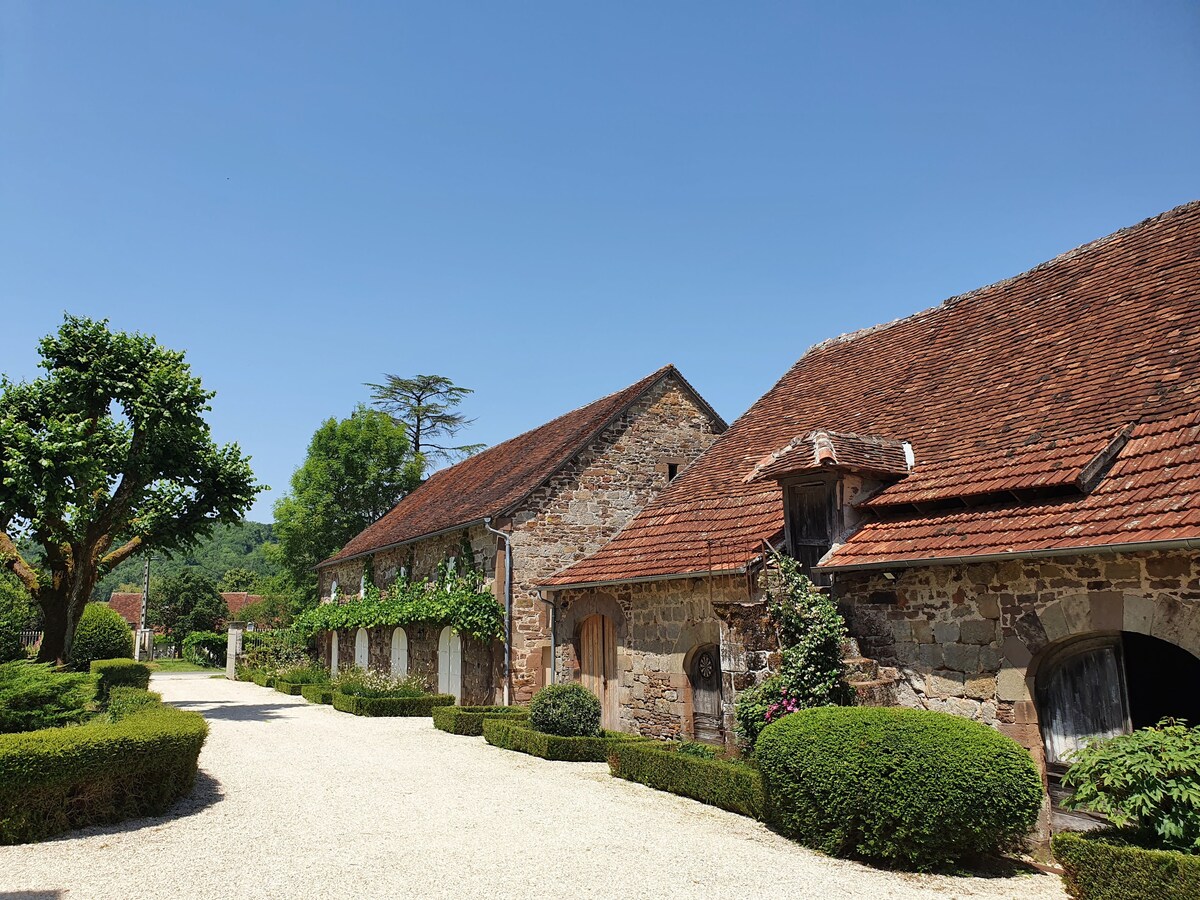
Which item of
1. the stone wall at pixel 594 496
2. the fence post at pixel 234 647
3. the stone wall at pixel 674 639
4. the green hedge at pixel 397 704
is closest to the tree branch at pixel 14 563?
the green hedge at pixel 397 704

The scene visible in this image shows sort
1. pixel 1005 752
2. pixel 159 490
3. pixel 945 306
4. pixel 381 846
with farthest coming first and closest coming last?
pixel 159 490 → pixel 945 306 → pixel 381 846 → pixel 1005 752

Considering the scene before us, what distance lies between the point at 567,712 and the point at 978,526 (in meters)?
6.96

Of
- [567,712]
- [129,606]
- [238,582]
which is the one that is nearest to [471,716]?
[567,712]

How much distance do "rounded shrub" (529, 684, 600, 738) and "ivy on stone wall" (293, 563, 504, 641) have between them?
3914 mm

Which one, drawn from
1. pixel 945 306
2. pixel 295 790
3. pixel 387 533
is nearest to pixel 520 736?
pixel 295 790

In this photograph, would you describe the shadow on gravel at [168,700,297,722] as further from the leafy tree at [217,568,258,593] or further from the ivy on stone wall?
the leafy tree at [217,568,258,593]

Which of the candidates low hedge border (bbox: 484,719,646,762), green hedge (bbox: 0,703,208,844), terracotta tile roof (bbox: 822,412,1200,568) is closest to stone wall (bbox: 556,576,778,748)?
low hedge border (bbox: 484,719,646,762)

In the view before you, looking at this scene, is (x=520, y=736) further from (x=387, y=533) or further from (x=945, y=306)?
(x=387, y=533)

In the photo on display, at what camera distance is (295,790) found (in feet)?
32.6

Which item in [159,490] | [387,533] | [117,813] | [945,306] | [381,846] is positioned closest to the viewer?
[381,846]

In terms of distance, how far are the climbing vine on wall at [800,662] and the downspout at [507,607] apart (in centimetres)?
788

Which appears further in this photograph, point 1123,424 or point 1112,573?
point 1123,424

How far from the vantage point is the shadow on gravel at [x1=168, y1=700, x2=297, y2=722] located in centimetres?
1759

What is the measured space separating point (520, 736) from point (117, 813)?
615cm
